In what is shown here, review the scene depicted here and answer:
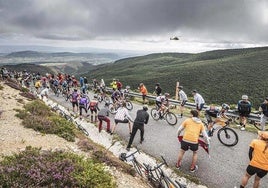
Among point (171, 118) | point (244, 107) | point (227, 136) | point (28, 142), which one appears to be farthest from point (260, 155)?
point (171, 118)

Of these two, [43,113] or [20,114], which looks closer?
[20,114]

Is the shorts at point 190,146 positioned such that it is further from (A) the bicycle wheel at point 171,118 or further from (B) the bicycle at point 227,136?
(A) the bicycle wheel at point 171,118

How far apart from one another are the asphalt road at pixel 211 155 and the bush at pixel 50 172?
380 cm

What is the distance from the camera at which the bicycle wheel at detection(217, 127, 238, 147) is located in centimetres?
1182

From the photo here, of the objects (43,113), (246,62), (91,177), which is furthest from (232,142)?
(246,62)

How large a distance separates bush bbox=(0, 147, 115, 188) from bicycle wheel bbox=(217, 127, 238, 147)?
6.61m

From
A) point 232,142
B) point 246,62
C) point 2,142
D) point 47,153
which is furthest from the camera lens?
point 246,62

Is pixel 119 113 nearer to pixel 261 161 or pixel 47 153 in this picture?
pixel 47 153

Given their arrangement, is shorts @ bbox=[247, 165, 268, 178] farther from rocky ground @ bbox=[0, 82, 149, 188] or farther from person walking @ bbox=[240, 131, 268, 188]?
rocky ground @ bbox=[0, 82, 149, 188]

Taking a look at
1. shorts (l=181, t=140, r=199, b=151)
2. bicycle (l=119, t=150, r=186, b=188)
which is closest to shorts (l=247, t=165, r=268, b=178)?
shorts (l=181, t=140, r=199, b=151)

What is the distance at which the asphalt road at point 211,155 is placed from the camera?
351 inches

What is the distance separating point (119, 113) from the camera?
1364cm

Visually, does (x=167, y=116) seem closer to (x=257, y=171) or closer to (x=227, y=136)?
(x=227, y=136)

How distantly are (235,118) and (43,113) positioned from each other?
41.6 ft
